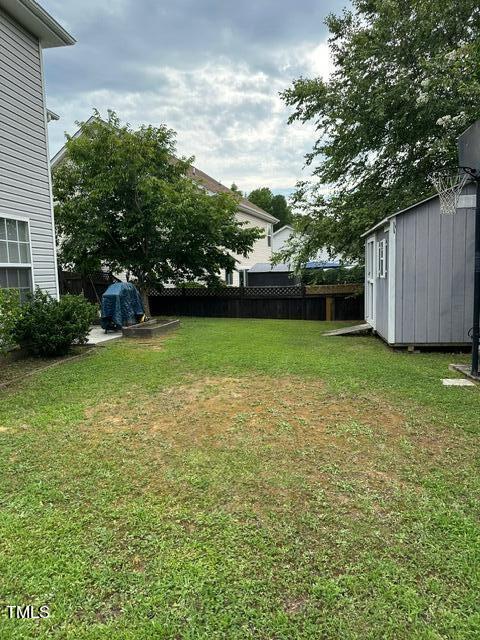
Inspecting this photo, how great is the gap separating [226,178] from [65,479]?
1143 inches

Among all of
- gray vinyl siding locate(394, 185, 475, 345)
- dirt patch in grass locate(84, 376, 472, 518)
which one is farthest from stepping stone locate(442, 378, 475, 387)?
gray vinyl siding locate(394, 185, 475, 345)

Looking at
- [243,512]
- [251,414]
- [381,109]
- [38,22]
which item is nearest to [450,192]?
[381,109]

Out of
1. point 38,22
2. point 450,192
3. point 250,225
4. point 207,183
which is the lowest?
point 450,192

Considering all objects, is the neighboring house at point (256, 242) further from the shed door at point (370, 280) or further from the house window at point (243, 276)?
the shed door at point (370, 280)

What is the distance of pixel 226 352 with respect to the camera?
7062 millimetres

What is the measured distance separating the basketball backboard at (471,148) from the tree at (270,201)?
46.7 m

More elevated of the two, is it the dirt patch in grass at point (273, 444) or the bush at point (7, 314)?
the bush at point (7, 314)

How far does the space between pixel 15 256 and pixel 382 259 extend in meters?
6.41

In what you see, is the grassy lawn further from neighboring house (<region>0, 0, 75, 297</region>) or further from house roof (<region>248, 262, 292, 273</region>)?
house roof (<region>248, 262, 292, 273</region>)

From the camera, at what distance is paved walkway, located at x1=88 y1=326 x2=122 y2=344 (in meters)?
8.58

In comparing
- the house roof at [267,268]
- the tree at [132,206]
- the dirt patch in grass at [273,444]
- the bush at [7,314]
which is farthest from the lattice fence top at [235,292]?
the dirt patch in grass at [273,444]

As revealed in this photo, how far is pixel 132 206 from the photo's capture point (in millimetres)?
11859

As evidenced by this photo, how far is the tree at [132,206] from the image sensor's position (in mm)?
11086

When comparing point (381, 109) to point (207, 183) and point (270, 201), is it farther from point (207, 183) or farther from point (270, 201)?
point (270, 201)
